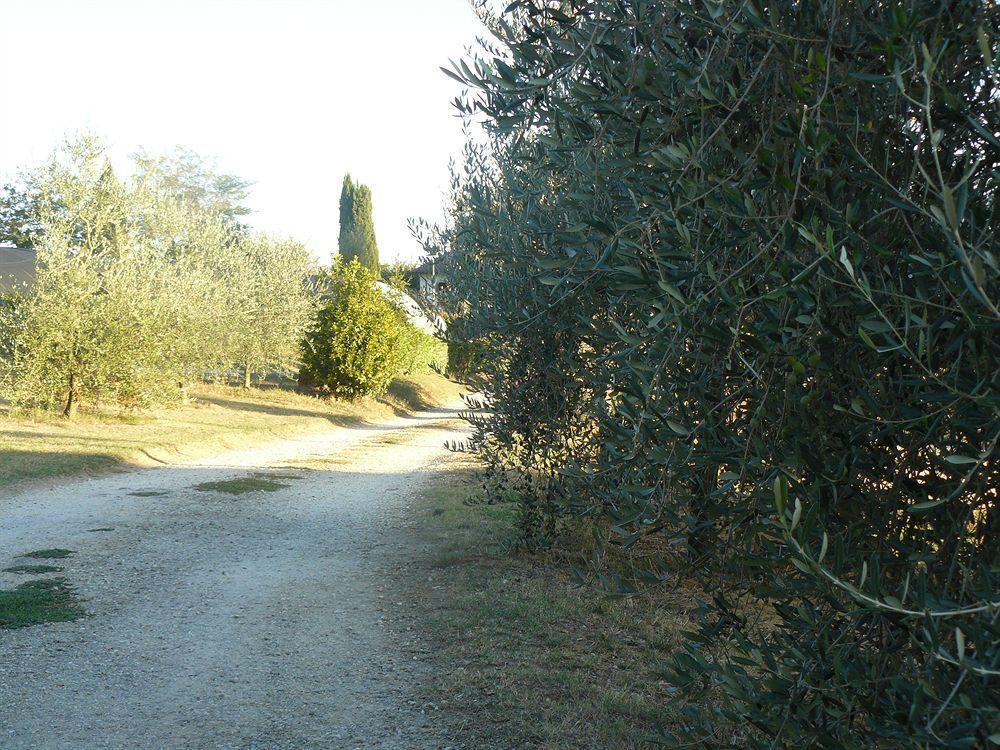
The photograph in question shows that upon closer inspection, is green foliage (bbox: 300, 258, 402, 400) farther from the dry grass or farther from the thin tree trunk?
the thin tree trunk

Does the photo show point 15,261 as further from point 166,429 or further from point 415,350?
point 166,429

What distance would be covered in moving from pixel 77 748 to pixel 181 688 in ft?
3.07

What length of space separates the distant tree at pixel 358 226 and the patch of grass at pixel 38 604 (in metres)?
53.4

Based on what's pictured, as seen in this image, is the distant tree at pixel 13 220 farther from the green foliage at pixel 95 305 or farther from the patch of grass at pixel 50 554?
the patch of grass at pixel 50 554

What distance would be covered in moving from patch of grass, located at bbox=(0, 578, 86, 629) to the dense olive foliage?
5626 mm

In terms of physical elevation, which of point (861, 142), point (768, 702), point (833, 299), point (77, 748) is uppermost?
point (861, 142)

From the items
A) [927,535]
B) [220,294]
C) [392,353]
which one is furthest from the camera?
[392,353]

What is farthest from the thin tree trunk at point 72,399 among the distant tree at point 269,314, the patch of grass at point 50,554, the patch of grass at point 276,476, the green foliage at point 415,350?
the green foliage at point 415,350

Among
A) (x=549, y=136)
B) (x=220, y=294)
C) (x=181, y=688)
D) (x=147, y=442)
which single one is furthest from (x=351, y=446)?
(x=549, y=136)

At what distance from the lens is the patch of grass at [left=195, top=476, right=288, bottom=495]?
13.8m

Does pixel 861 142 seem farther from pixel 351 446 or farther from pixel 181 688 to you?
pixel 351 446

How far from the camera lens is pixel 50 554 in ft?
29.9

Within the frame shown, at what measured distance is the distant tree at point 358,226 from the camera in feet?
203

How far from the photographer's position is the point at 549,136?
3488mm
